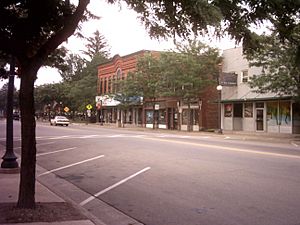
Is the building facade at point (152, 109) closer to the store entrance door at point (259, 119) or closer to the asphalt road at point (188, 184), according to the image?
the store entrance door at point (259, 119)

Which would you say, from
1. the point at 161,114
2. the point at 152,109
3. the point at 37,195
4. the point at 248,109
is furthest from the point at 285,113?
the point at 37,195

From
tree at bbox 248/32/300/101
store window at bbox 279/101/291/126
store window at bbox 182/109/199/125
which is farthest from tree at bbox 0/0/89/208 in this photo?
store window at bbox 182/109/199/125

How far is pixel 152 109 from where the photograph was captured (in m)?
54.0

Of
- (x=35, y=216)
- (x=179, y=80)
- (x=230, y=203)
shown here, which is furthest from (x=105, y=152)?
(x=179, y=80)

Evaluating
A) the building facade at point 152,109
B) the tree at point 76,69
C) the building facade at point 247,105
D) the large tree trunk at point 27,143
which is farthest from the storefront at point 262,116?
the tree at point 76,69

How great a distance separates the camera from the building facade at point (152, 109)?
45062 mm

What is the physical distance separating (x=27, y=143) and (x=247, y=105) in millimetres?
32457

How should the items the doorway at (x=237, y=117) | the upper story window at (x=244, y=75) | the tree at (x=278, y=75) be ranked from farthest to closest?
the doorway at (x=237, y=117), the upper story window at (x=244, y=75), the tree at (x=278, y=75)

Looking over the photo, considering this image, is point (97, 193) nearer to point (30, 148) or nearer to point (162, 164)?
point (30, 148)

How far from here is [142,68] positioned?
48.7 m

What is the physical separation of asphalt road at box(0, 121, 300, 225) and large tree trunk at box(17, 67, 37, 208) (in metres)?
1.45

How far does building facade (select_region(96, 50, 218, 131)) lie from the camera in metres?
45.1

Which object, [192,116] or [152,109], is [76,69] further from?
[192,116]

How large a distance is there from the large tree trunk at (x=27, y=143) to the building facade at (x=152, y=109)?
1351 inches
